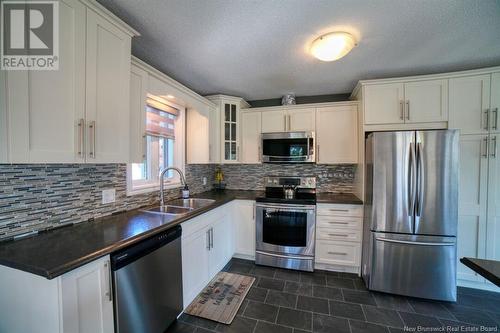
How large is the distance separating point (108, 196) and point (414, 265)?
3.00 meters

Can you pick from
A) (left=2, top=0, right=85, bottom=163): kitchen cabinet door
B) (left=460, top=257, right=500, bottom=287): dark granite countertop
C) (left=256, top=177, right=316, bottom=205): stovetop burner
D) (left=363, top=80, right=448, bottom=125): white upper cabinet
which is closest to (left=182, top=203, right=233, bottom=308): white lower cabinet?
(left=256, top=177, right=316, bottom=205): stovetop burner

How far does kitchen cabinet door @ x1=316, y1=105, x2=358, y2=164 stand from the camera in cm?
277

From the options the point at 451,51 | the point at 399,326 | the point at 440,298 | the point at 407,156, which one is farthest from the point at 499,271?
the point at 451,51

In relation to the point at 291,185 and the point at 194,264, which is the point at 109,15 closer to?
the point at 194,264

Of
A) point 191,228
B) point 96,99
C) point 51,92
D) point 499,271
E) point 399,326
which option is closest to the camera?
point 499,271

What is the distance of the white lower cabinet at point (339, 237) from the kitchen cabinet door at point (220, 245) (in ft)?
3.85

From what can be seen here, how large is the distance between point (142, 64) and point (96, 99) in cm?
61

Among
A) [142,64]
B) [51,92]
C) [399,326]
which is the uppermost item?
[142,64]

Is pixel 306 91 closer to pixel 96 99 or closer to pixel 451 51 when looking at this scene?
pixel 451 51

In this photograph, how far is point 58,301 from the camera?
0.92 meters

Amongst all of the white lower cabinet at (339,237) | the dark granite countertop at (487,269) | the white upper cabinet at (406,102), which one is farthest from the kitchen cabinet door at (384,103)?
the dark granite countertop at (487,269)

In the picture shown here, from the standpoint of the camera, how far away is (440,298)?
2.01 metres

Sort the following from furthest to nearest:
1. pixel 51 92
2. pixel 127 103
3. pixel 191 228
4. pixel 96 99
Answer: pixel 191 228 < pixel 127 103 < pixel 96 99 < pixel 51 92

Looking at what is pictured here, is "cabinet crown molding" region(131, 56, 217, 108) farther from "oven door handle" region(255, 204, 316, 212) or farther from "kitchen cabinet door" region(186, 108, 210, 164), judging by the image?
"oven door handle" region(255, 204, 316, 212)
